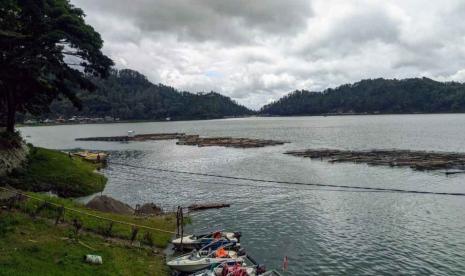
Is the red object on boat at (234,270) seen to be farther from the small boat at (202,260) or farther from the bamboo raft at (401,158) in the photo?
the bamboo raft at (401,158)

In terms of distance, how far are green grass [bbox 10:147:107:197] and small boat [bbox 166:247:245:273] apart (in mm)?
26231

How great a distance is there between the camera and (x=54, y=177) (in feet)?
169

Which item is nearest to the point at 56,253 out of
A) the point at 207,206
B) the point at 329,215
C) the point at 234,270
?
the point at 234,270

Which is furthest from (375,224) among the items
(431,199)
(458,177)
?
(458,177)

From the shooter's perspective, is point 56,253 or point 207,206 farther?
point 207,206

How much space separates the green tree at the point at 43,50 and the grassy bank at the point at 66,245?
1863cm

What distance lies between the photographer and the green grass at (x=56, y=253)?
20.5 metres

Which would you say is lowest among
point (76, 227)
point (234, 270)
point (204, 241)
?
point (204, 241)

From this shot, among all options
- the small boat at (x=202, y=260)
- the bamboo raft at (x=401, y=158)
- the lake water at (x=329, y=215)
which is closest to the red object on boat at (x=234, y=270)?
the small boat at (x=202, y=260)

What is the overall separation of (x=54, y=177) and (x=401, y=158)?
235ft

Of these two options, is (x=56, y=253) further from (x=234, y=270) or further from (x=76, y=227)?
(x=234, y=270)

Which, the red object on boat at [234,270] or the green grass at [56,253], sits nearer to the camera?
the green grass at [56,253]

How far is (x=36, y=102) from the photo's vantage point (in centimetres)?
5909

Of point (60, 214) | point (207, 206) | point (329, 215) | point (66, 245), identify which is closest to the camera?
point (66, 245)
